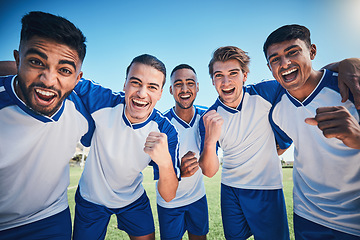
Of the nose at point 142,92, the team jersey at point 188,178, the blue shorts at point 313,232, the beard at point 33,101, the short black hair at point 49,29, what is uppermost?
the short black hair at point 49,29

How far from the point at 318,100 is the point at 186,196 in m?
1.93

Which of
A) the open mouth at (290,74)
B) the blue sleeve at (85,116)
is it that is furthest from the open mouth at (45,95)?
the open mouth at (290,74)

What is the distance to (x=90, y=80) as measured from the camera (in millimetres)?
2121

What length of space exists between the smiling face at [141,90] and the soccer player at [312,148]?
1286 mm

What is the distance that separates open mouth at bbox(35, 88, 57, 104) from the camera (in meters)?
1.48

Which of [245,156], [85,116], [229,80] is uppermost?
[229,80]

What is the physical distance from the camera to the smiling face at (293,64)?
1.76 meters

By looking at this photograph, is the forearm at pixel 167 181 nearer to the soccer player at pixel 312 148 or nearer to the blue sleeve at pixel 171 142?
the blue sleeve at pixel 171 142

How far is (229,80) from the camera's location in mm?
2303

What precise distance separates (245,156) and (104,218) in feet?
5.95

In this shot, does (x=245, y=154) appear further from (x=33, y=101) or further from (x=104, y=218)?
(x=33, y=101)

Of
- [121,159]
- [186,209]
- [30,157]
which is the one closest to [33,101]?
[30,157]

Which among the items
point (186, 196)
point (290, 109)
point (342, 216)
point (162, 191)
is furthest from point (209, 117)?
point (342, 216)

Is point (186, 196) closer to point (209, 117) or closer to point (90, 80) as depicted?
point (209, 117)
